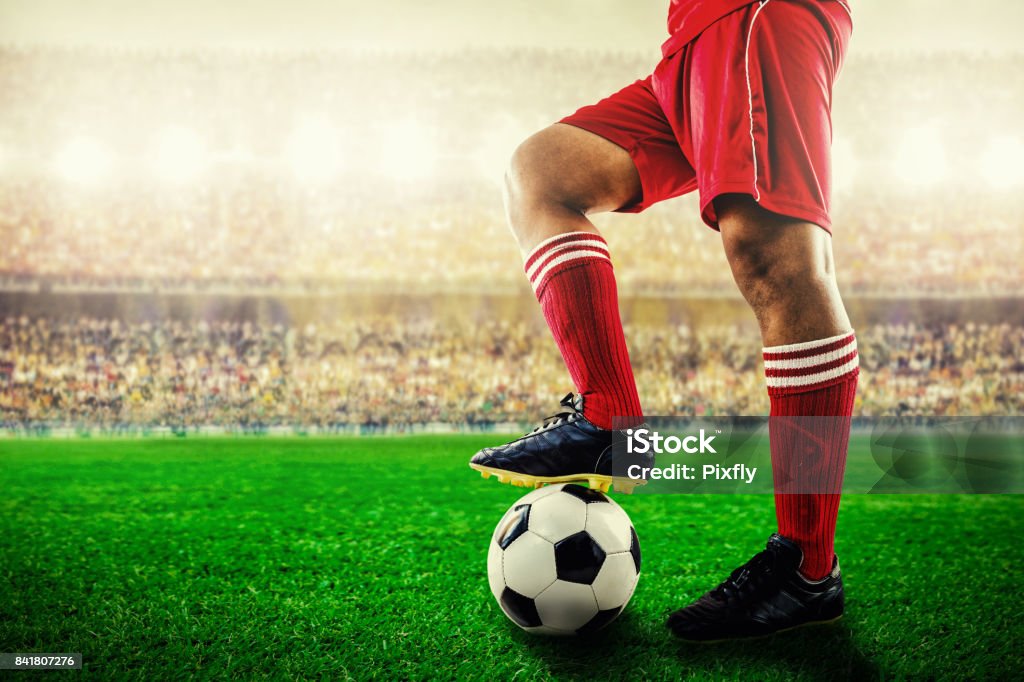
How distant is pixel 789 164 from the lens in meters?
0.90

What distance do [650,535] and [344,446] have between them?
2.84m

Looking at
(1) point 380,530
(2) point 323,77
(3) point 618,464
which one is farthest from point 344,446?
(2) point 323,77

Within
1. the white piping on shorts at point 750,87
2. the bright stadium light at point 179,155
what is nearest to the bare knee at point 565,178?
the white piping on shorts at point 750,87

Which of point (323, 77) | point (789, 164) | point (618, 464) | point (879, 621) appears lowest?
point (879, 621)

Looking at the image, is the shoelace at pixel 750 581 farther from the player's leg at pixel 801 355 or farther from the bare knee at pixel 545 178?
the bare knee at pixel 545 178

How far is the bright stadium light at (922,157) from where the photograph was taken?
6.62 metres

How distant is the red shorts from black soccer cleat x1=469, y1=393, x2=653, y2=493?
0.37 metres

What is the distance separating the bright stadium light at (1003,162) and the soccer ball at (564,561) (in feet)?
23.3

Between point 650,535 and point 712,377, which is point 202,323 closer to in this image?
point 712,377

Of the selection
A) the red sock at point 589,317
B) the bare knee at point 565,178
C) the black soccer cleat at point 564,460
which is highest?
the bare knee at point 565,178

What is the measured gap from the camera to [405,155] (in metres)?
6.72

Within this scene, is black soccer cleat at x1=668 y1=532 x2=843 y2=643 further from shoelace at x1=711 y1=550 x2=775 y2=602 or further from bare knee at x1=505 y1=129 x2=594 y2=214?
bare knee at x1=505 y1=129 x2=594 y2=214

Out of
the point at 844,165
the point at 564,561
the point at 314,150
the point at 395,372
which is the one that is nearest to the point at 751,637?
the point at 564,561

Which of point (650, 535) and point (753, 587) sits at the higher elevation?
point (753, 587)
